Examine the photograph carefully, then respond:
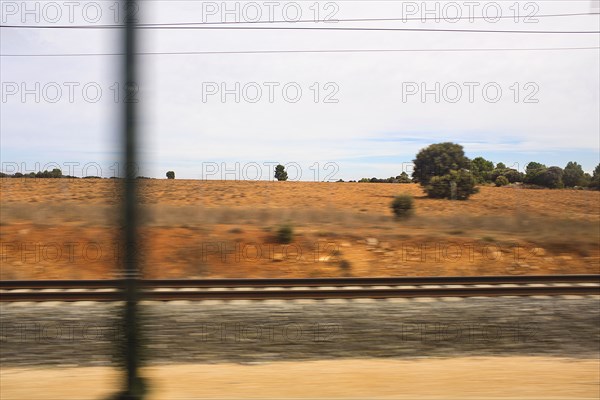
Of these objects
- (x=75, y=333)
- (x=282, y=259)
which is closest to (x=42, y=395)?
(x=75, y=333)

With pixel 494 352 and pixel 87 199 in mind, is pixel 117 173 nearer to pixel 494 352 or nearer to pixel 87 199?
pixel 494 352

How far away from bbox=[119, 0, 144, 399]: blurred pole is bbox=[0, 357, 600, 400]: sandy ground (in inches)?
67.2

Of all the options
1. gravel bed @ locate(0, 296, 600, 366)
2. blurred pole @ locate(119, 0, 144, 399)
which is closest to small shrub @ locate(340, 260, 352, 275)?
gravel bed @ locate(0, 296, 600, 366)

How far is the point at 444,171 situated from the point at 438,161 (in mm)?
1029

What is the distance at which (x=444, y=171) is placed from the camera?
44.3 meters

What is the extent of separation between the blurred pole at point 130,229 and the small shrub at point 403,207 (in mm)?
23088

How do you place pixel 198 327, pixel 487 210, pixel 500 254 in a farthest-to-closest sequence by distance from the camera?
1. pixel 487 210
2. pixel 500 254
3. pixel 198 327

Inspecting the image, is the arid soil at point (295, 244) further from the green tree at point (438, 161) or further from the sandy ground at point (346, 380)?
the green tree at point (438, 161)

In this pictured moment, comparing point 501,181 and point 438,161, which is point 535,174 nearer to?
point 501,181

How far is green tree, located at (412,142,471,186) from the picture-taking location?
44031 millimetres

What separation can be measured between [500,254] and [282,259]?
8087 millimetres

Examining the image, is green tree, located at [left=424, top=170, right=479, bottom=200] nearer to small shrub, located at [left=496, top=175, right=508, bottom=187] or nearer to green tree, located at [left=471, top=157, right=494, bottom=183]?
small shrub, located at [left=496, top=175, right=508, bottom=187]

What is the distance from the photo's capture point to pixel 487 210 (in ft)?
107

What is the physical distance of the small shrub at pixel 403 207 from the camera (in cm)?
2645
